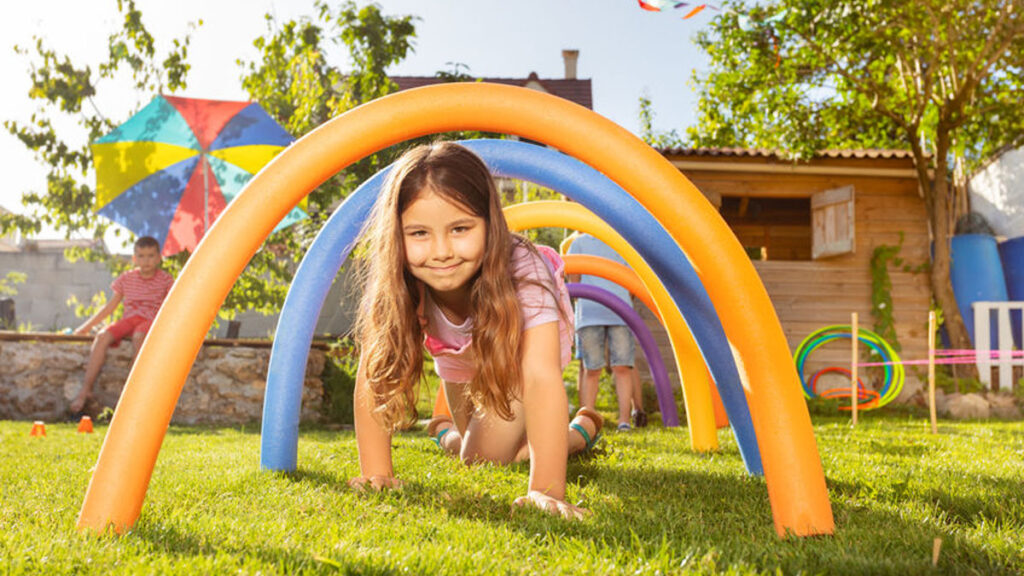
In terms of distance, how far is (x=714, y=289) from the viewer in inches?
78.4

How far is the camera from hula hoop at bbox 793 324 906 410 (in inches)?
362

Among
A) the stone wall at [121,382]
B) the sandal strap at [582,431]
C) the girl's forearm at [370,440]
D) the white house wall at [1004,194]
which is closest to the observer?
the girl's forearm at [370,440]

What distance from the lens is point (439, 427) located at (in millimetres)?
4066

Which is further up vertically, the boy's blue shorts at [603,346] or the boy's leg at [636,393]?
the boy's blue shorts at [603,346]

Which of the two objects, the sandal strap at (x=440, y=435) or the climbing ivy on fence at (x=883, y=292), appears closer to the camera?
the sandal strap at (x=440, y=435)

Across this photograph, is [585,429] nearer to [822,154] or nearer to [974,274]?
[822,154]

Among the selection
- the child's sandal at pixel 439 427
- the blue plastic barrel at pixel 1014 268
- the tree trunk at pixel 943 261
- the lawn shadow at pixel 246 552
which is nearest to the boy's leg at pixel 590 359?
the child's sandal at pixel 439 427

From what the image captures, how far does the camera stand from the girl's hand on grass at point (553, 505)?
6.59 ft

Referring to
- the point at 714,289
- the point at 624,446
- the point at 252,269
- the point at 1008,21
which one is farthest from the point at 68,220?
the point at 1008,21

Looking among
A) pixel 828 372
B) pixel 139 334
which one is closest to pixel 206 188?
pixel 139 334

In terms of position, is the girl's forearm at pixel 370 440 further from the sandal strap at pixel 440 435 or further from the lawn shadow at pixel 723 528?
the sandal strap at pixel 440 435

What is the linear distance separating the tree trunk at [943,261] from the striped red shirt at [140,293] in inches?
401

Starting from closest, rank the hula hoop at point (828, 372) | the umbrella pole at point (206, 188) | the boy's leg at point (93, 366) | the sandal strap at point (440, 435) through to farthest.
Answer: the sandal strap at point (440, 435) → the boy's leg at point (93, 366) → the umbrella pole at point (206, 188) → the hula hoop at point (828, 372)

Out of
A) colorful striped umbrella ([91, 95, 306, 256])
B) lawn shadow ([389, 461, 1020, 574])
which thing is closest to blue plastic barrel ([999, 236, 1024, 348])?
colorful striped umbrella ([91, 95, 306, 256])
